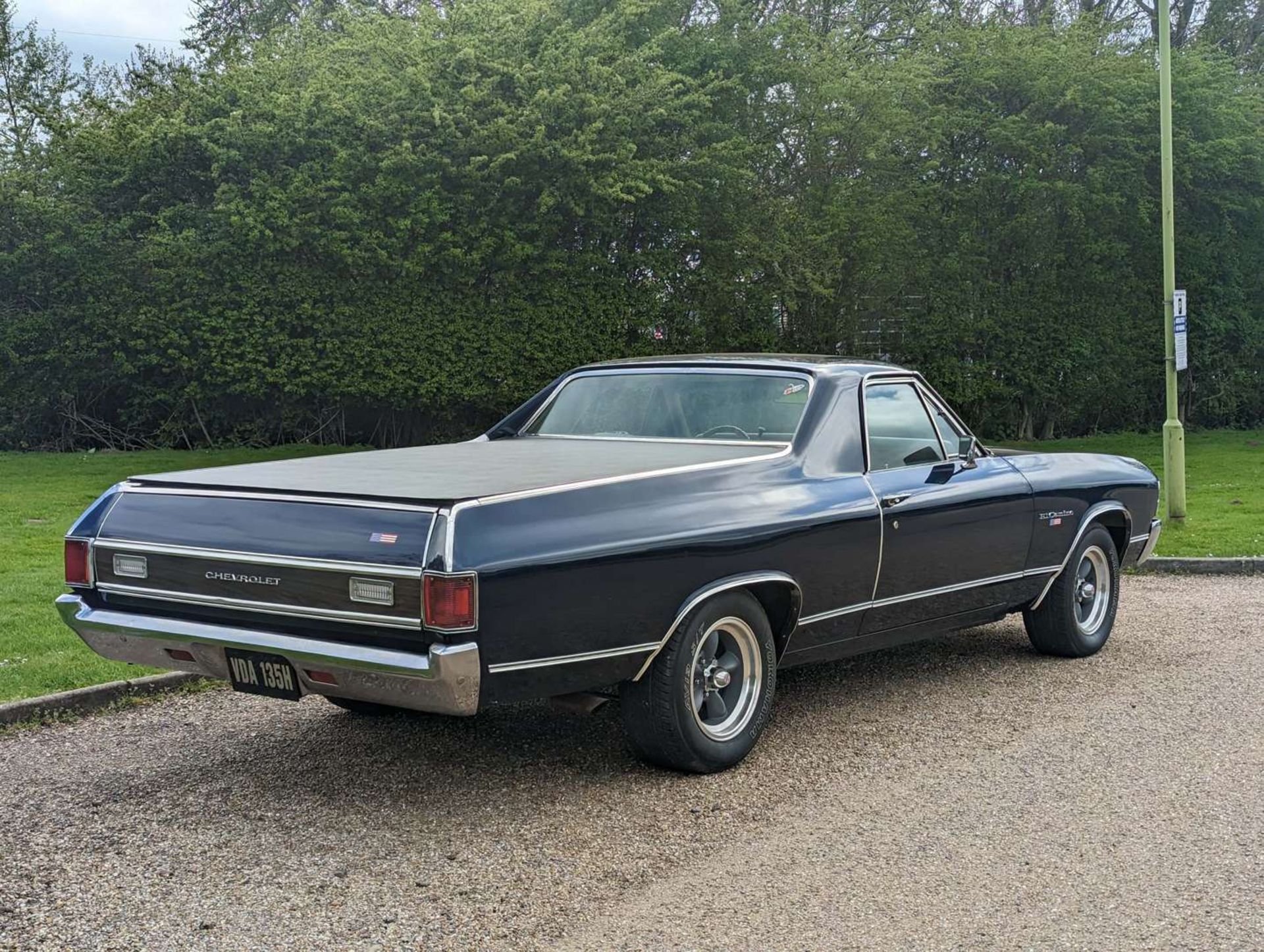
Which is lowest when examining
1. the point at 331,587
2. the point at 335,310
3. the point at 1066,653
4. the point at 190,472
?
the point at 1066,653

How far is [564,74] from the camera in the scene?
19094mm

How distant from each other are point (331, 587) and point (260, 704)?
2168 millimetres

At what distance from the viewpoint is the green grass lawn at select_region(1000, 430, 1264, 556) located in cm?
1175

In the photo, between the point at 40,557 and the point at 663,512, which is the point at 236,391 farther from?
the point at 663,512

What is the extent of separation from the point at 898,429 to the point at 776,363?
0.68 m

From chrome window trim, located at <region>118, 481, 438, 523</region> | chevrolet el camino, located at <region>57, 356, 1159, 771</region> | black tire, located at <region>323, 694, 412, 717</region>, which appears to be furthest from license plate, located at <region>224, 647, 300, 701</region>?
black tire, located at <region>323, 694, 412, 717</region>

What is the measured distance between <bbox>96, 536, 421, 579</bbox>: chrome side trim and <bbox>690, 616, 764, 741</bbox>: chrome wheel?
1345 millimetres

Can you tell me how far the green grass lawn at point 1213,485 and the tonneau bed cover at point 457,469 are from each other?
691 centimetres

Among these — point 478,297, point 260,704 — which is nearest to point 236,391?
point 478,297

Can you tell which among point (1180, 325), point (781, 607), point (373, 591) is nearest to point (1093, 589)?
point (781, 607)

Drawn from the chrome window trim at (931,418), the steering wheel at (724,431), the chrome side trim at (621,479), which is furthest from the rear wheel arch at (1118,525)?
the chrome side trim at (621,479)

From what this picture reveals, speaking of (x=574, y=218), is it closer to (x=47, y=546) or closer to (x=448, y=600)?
(x=47, y=546)

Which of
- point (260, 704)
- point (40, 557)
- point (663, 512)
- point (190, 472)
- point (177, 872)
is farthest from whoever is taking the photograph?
point (40, 557)

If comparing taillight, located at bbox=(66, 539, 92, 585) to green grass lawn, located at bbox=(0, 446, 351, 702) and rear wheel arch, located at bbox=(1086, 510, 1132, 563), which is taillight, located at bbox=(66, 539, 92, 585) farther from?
rear wheel arch, located at bbox=(1086, 510, 1132, 563)
